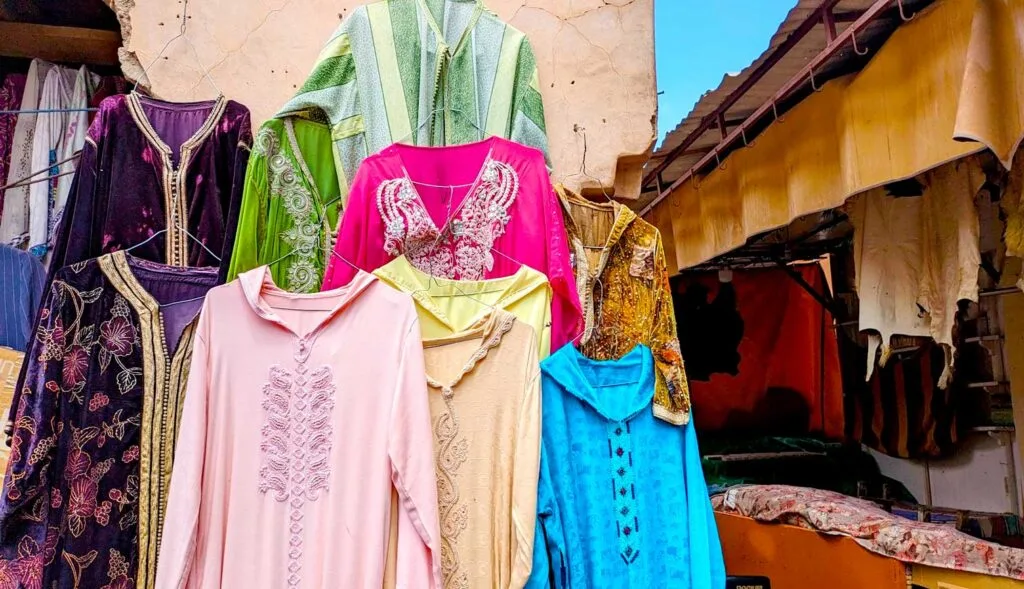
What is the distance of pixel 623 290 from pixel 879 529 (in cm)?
170

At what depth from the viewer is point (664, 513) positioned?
250 cm

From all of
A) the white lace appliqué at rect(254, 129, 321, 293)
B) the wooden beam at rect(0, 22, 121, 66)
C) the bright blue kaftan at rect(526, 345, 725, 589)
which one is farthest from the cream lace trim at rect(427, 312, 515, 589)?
the wooden beam at rect(0, 22, 121, 66)

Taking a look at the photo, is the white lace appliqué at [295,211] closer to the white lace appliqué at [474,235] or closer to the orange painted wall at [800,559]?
the white lace appliqué at [474,235]

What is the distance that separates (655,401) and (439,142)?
47.0 inches

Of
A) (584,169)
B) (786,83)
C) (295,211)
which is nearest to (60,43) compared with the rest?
(295,211)

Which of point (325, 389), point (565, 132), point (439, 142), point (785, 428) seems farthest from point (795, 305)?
point (325, 389)

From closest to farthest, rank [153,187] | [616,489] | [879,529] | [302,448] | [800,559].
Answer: [302,448] → [616,489] → [153,187] → [879,529] → [800,559]

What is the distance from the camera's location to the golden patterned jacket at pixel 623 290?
2.77m

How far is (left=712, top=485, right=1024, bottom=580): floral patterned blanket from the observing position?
118 inches

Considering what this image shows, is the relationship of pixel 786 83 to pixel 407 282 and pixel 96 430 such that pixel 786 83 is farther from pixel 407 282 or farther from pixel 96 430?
pixel 96 430

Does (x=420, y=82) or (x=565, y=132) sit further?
(x=565, y=132)

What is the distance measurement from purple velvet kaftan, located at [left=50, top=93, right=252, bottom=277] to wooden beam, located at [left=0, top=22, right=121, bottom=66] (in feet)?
4.06

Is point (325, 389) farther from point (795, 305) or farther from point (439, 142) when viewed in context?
point (795, 305)

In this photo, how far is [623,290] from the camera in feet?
9.27
